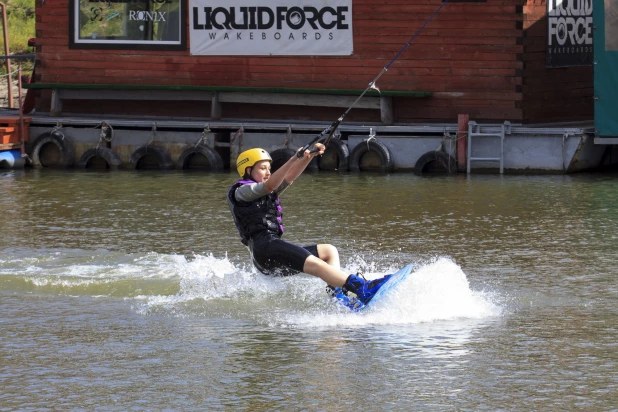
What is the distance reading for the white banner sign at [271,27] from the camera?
23469 millimetres

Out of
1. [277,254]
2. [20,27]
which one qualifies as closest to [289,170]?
[277,254]

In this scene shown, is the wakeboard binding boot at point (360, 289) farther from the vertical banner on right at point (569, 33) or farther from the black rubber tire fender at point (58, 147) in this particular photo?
the black rubber tire fender at point (58, 147)

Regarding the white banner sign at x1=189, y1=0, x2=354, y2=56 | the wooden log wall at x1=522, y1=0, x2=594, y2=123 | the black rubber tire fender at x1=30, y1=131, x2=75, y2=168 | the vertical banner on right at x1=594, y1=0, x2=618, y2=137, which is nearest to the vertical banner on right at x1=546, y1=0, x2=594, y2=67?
the wooden log wall at x1=522, y1=0, x2=594, y2=123

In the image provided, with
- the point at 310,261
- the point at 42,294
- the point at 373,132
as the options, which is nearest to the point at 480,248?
the point at 310,261

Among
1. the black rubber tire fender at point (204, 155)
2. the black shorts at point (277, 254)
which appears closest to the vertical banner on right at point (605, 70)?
the black rubber tire fender at point (204, 155)

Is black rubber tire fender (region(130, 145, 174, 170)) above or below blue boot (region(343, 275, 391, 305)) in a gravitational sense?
above

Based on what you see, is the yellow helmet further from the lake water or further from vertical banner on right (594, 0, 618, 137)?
vertical banner on right (594, 0, 618, 137)

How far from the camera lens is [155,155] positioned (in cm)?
2327

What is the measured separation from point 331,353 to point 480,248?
504 cm

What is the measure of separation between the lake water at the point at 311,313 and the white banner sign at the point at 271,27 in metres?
7.35

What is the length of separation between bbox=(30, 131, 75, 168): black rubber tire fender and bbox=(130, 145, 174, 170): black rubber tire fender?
1343 mm

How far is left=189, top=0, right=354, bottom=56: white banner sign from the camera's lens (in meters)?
23.5

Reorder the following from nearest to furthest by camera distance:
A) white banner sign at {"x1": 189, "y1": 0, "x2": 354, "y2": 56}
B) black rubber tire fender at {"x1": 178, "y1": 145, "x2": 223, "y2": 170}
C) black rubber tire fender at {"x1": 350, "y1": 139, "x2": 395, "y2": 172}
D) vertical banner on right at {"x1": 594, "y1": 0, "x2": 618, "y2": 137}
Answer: vertical banner on right at {"x1": 594, "y1": 0, "x2": 618, "y2": 137} < black rubber tire fender at {"x1": 350, "y1": 139, "x2": 395, "y2": 172} < black rubber tire fender at {"x1": 178, "y1": 145, "x2": 223, "y2": 170} < white banner sign at {"x1": 189, "y1": 0, "x2": 354, "y2": 56}

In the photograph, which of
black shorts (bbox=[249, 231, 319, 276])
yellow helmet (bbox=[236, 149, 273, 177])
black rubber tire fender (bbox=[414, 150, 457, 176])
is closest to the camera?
black shorts (bbox=[249, 231, 319, 276])
